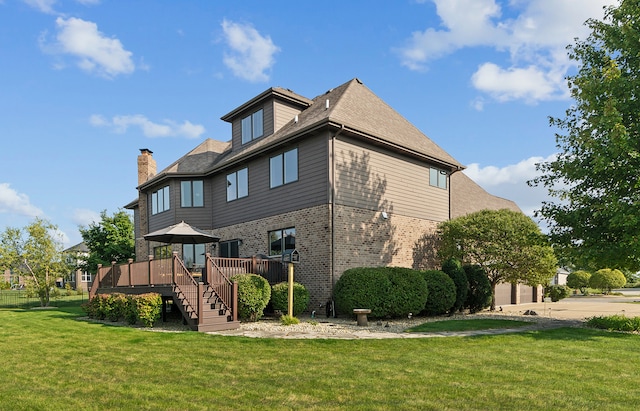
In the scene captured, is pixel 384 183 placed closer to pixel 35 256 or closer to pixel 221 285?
pixel 221 285

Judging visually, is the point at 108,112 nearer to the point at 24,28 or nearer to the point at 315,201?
the point at 24,28

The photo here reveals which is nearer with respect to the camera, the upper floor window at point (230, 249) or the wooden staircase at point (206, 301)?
the wooden staircase at point (206, 301)

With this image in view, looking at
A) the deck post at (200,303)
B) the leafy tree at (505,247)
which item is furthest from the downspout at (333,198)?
the leafy tree at (505,247)

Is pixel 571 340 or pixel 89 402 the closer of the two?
pixel 89 402

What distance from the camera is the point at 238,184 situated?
812 inches

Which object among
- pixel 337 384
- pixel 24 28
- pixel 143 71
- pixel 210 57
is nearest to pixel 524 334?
pixel 337 384

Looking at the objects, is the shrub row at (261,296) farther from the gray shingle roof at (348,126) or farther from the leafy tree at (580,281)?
the leafy tree at (580,281)

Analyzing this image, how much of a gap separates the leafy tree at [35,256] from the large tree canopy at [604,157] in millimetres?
25453

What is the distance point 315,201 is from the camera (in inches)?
648

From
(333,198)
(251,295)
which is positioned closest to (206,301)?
(251,295)

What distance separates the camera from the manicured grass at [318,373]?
578cm

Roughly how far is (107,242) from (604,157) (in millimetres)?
32607

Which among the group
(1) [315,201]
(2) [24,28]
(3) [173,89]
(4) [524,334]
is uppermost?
(2) [24,28]

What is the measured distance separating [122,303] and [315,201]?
7.51m
